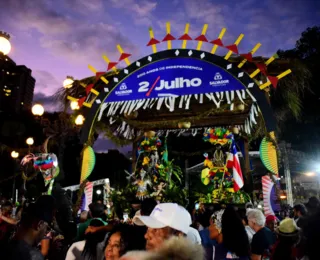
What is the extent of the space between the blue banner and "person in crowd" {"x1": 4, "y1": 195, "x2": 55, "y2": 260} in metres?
4.81

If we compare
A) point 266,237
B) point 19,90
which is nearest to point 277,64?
point 266,237

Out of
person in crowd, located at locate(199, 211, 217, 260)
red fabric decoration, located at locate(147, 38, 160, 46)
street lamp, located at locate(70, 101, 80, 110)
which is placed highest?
red fabric decoration, located at locate(147, 38, 160, 46)

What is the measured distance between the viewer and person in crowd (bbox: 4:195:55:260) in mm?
2432

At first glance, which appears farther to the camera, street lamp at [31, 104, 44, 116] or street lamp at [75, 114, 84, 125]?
street lamp at [31, 104, 44, 116]

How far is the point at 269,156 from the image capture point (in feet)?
21.0

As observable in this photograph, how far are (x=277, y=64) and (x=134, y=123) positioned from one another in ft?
17.5

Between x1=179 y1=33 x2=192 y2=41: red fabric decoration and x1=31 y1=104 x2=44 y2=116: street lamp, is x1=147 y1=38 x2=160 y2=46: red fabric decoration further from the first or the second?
x1=31 y1=104 x2=44 y2=116: street lamp

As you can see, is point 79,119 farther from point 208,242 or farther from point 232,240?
point 232,240

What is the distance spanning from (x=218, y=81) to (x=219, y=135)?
388cm

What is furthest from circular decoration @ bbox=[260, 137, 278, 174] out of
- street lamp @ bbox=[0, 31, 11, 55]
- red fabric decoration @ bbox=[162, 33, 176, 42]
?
street lamp @ bbox=[0, 31, 11, 55]

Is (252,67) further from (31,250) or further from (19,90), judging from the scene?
(19,90)

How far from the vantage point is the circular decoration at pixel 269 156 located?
20.7 ft

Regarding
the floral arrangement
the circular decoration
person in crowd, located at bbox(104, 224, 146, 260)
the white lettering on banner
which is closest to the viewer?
person in crowd, located at bbox(104, 224, 146, 260)

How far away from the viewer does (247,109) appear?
31.1 feet
